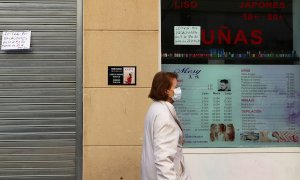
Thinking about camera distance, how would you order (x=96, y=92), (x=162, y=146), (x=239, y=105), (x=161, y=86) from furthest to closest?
(x=239, y=105) → (x=96, y=92) → (x=161, y=86) → (x=162, y=146)

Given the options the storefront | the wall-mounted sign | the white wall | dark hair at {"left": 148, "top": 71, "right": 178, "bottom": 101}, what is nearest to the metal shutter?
the storefront

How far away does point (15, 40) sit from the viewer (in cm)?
592

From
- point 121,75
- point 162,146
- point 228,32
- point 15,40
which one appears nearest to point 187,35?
point 228,32

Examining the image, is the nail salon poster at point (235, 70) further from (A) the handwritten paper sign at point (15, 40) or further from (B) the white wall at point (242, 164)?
(A) the handwritten paper sign at point (15, 40)

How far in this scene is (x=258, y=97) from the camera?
638 cm

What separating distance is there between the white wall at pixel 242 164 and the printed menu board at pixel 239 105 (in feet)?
0.39

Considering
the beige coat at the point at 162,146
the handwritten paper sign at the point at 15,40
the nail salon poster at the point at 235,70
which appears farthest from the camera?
the nail salon poster at the point at 235,70

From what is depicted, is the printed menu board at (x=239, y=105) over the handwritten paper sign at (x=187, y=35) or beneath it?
beneath

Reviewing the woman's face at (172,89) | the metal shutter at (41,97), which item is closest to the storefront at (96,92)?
the metal shutter at (41,97)

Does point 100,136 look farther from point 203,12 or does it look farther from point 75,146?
point 203,12

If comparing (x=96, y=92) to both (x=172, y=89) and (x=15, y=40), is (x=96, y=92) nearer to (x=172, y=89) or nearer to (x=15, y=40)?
(x=15, y=40)

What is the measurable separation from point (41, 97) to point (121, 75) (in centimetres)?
101

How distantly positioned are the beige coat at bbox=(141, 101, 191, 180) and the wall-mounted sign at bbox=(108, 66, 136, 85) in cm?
175

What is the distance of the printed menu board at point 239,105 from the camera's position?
6.30m
